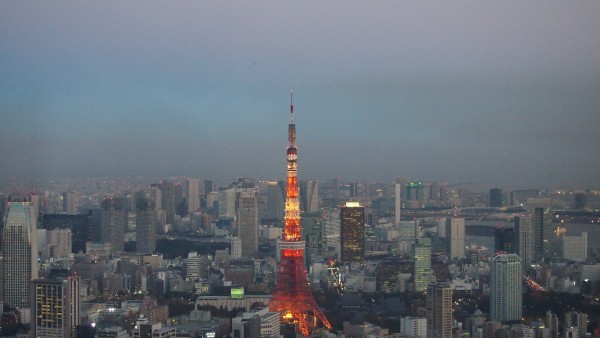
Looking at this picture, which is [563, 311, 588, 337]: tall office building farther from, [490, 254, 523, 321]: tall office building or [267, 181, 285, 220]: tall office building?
[267, 181, 285, 220]: tall office building

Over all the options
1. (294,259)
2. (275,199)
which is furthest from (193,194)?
(294,259)

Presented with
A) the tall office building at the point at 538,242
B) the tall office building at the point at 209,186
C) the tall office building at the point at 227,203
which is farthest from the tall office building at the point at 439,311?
the tall office building at the point at 227,203

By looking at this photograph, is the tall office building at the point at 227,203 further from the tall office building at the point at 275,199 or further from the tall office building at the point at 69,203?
the tall office building at the point at 69,203

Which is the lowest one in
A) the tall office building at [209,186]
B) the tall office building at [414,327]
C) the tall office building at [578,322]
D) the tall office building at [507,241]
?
the tall office building at [414,327]

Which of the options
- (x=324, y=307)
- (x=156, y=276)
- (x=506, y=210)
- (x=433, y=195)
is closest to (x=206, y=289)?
(x=156, y=276)

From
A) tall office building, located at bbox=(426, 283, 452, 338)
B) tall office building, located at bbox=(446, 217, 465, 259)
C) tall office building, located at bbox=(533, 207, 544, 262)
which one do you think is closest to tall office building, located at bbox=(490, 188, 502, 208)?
tall office building, located at bbox=(533, 207, 544, 262)

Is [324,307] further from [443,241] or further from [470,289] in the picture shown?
[443,241]
